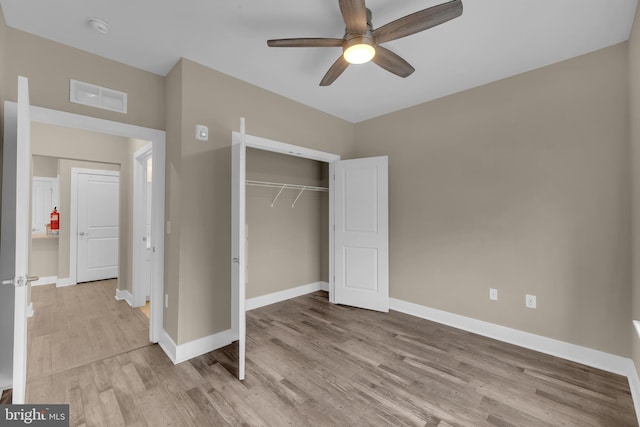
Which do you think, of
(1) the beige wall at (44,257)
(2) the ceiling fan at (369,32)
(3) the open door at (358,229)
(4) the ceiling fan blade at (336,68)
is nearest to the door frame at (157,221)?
(3) the open door at (358,229)

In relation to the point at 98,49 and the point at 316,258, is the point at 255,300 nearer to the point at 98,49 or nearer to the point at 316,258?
the point at 316,258

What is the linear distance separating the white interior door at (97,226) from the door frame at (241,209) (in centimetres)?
379

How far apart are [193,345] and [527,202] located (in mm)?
3551

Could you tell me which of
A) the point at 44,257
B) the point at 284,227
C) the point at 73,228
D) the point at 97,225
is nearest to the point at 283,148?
the point at 284,227

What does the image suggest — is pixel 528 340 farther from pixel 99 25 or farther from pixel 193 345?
pixel 99 25

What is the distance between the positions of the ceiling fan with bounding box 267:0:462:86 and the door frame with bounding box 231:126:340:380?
888 mm

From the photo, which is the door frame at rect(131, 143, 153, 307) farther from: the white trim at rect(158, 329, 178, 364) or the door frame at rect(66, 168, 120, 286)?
the door frame at rect(66, 168, 120, 286)

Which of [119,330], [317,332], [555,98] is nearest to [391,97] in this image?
[555,98]

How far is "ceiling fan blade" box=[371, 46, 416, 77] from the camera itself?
2054 mm

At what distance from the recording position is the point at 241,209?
88.0 inches

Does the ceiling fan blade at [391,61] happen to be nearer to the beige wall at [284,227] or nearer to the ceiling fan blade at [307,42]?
the ceiling fan blade at [307,42]

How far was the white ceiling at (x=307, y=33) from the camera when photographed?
1.95m

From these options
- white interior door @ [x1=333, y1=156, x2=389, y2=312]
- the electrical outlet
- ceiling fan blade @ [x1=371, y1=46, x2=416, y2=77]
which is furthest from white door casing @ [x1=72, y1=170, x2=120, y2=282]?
the electrical outlet

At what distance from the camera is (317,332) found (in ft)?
10.2
